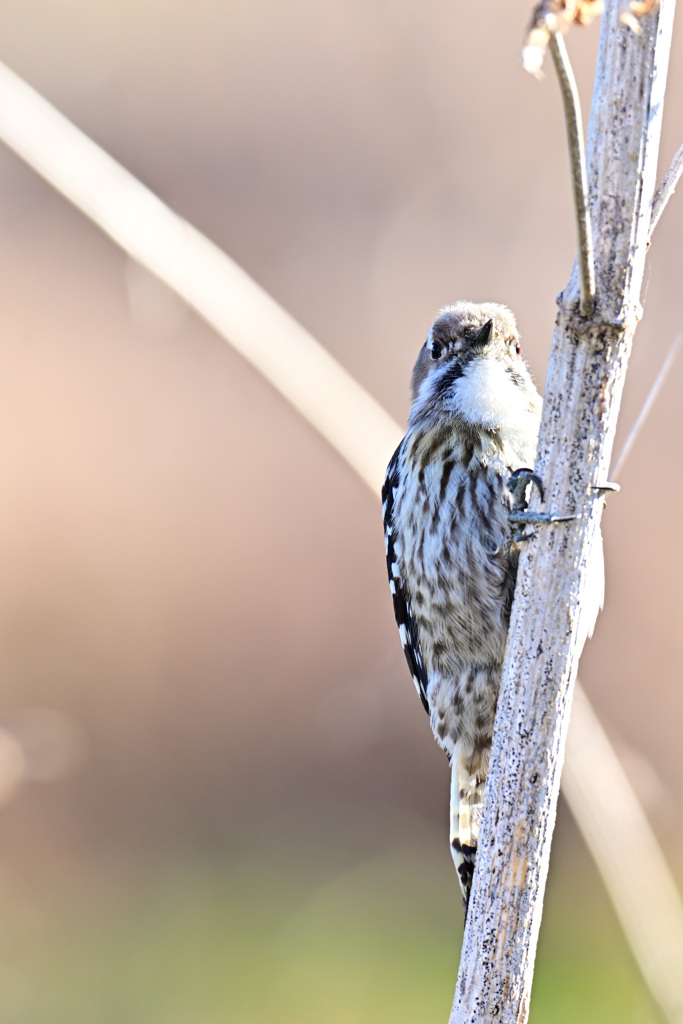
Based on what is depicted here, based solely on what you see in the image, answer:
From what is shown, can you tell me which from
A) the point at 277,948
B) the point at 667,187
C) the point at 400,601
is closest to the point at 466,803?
the point at 400,601

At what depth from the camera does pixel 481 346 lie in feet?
7.30

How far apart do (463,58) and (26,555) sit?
3.18 m

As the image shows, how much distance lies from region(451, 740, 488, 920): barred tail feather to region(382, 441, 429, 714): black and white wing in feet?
0.72

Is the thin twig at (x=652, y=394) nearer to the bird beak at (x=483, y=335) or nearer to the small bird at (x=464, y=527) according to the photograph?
the small bird at (x=464, y=527)

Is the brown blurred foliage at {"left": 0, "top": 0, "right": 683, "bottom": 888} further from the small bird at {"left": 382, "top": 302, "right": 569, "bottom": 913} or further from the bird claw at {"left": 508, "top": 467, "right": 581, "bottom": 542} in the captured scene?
the bird claw at {"left": 508, "top": 467, "right": 581, "bottom": 542}

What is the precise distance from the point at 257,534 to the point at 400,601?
2.09 meters

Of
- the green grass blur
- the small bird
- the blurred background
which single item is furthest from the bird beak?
the green grass blur

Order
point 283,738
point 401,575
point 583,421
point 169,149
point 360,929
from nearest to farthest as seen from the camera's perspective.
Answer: point 583,421
point 401,575
point 360,929
point 283,738
point 169,149

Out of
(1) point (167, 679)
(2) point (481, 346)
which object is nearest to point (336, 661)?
(1) point (167, 679)

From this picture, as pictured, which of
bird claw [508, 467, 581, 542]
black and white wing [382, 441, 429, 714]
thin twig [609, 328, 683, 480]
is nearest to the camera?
thin twig [609, 328, 683, 480]

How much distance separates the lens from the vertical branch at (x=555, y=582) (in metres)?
1.22

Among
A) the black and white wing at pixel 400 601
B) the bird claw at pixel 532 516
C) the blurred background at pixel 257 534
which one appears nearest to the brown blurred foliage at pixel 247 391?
the blurred background at pixel 257 534

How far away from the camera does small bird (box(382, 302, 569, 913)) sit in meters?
2.07

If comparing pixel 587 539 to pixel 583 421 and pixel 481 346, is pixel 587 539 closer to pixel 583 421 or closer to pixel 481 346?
pixel 583 421
